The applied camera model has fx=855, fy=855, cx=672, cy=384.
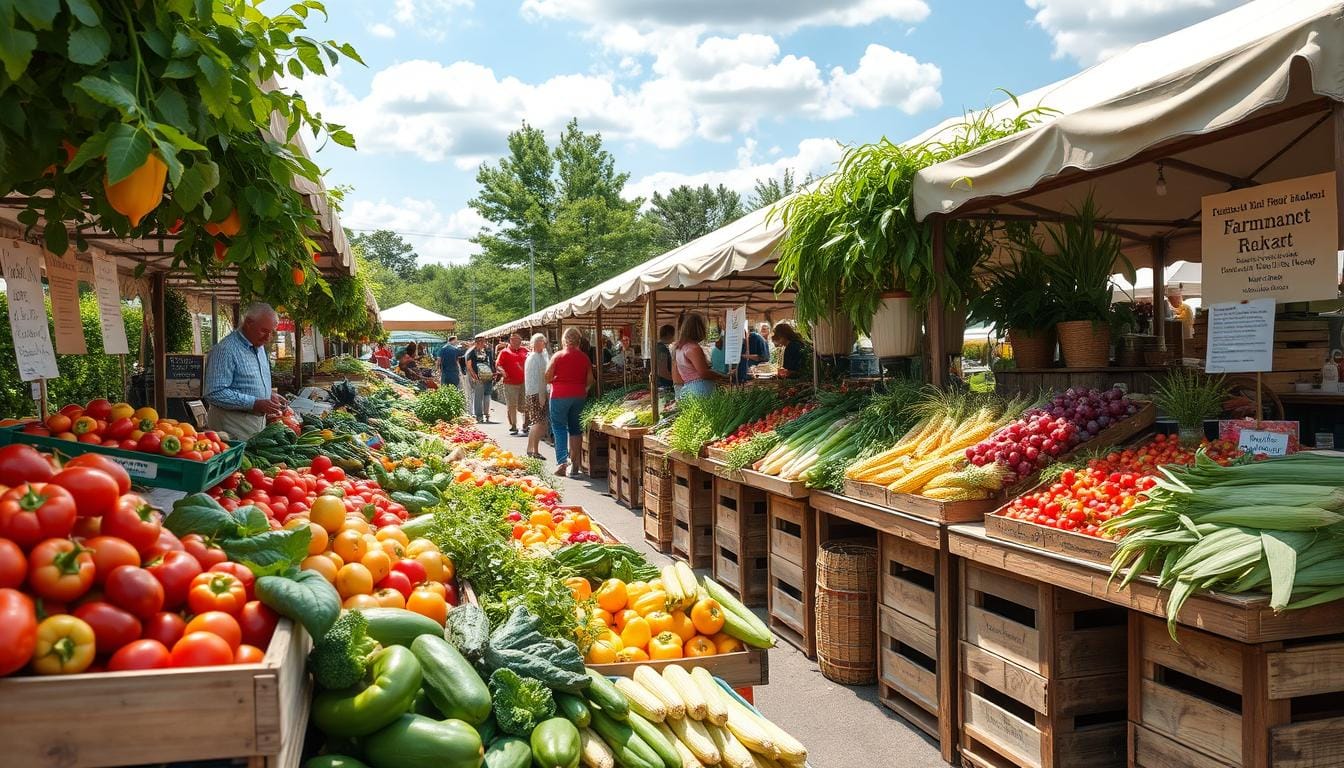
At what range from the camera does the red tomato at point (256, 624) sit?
6.36 ft

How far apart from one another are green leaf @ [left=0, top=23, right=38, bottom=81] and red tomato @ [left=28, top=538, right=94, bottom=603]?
Answer: 0.90 m

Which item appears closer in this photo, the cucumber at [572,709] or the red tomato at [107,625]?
the red tomato at [107,625]

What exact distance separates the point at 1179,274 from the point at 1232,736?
986 cm

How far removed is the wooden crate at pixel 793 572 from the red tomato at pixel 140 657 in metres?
4.03

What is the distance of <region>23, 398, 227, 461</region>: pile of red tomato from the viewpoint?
2.84 meters

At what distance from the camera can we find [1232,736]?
8.96ft

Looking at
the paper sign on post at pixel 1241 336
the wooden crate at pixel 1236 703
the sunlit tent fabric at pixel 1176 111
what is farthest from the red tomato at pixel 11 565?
the paper sign on post at pixel 1241 336

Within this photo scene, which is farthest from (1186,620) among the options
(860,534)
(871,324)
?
(871,324)

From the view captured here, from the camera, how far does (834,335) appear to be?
6.85m

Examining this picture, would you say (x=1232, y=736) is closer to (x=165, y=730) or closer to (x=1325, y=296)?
(x=1325, y=296)

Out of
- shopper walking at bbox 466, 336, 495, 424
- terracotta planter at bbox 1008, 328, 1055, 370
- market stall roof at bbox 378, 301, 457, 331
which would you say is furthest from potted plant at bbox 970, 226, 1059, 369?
market stall roof at bbox 378, 301, 457, 331

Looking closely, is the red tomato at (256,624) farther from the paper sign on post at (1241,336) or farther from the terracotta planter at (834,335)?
the terracotta planter at (834,335)

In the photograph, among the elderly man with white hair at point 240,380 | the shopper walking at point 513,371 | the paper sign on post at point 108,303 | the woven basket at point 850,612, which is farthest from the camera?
the shopper walking at point 513,371

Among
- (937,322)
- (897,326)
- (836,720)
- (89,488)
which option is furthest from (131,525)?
(897,326)
